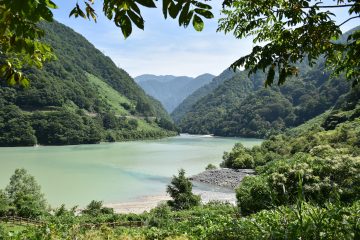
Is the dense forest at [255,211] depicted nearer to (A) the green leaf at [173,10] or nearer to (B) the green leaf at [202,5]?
(B) the green leaf at [202,5]

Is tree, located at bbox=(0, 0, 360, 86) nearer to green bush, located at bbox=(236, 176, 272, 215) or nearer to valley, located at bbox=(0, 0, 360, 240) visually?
valley, located at bbox=(0, 0, 360, 240)

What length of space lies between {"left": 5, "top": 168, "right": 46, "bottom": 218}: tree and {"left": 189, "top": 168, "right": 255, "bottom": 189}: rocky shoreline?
79.1 feet

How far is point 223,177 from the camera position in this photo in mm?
52875

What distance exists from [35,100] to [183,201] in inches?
4545

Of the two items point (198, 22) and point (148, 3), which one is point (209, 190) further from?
point (148, 3)

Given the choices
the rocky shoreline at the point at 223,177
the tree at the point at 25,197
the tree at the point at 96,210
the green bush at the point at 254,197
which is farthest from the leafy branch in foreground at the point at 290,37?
the rocky shoreline at the point at 223,177

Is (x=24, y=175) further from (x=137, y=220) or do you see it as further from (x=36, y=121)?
(x=36, y=121)

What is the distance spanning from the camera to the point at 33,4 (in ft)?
6.86

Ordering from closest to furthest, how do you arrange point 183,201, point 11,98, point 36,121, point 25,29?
point 25,29, point 183,201, point 36,121, point 11,98

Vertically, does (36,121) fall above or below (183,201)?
above

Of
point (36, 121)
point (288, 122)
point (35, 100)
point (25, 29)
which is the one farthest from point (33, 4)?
point (288, 122)

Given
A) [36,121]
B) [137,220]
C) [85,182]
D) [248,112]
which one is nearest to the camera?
[137,220]

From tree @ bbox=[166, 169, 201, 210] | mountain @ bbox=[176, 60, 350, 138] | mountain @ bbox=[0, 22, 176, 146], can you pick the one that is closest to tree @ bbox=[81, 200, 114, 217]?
tree @ bbox=[166, 169, 201, 210]

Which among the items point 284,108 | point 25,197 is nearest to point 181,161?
point 25,197
